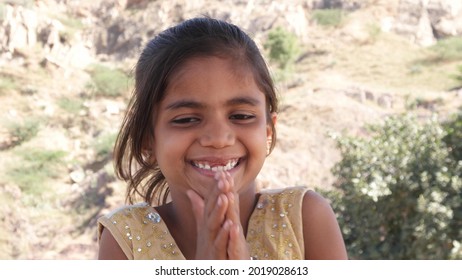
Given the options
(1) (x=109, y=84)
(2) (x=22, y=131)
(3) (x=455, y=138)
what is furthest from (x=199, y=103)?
(1) (x=109, y=84)

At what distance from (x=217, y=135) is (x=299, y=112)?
8133 millimetres

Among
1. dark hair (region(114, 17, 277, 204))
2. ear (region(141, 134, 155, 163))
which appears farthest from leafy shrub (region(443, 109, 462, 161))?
ear (region(141, 134, 155, 163))

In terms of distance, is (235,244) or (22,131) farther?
(22,131)

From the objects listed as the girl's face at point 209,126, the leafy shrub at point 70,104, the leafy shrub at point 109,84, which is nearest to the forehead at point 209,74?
the girl's face at point 209,126

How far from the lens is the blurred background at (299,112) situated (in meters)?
4.39

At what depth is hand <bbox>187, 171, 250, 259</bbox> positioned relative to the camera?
40.8 inches

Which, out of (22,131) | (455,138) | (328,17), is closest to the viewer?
→ (455,138)

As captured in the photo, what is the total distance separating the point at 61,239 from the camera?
7.86 metres

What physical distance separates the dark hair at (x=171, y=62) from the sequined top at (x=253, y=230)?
0.60ft

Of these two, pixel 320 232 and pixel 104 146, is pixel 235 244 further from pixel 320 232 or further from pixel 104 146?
pixel 104 146

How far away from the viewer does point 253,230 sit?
A: 1.37 m

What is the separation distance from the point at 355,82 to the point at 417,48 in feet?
9.33

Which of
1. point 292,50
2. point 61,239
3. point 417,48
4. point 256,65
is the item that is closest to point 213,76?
point 256,65
